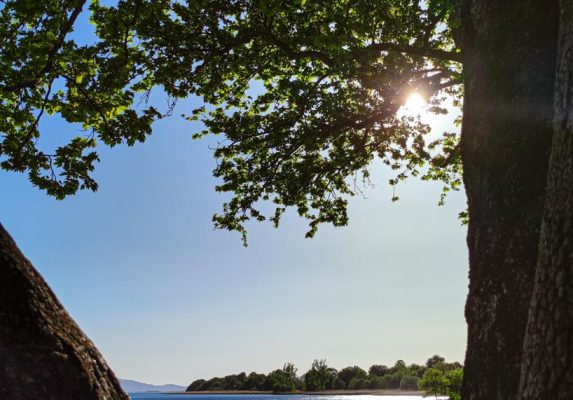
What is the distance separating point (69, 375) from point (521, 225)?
4241mm

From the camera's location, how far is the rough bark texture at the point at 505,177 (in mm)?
4660

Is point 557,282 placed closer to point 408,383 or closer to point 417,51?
point 417,51

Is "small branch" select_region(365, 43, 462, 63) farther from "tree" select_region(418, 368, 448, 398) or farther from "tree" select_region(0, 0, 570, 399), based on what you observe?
"tree" select_region(418, 368, 448, 398)

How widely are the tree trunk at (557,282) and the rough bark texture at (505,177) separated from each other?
1.32 meters

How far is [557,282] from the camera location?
3.09m

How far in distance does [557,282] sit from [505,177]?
2.23 meters

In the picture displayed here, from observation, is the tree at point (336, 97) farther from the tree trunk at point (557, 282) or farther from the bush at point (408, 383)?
the bush at point (408, 383)

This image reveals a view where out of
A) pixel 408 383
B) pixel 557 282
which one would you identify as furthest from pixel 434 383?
pixel 557 282

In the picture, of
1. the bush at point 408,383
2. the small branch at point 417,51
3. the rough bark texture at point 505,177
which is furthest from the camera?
the bush at point 408,383

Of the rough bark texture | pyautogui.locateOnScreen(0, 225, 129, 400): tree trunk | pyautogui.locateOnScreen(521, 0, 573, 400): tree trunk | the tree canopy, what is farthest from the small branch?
pyautogui.locateOnScreen(0, 225, 129, 400): tree trunk

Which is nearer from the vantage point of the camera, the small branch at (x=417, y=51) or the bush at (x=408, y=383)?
the small branch at (x=417, y=51)

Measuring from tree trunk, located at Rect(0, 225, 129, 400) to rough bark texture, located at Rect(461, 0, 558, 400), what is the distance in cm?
361

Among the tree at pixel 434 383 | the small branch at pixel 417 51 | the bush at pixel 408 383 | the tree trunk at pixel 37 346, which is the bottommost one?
the bush at pixel 408 383

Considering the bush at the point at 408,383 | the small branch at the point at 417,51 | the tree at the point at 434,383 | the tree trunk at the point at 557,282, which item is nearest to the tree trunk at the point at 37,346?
the tree trunk at the point at 557,282
